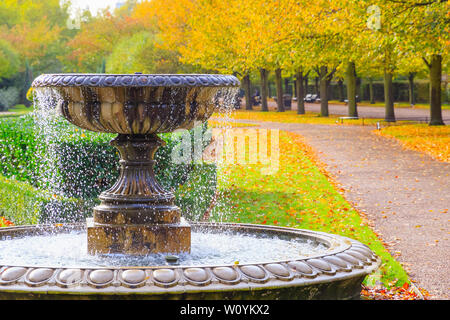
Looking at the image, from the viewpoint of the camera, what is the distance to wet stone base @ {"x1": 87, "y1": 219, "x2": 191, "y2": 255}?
19.9ft

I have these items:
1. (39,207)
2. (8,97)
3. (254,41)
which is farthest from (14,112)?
(39,207)

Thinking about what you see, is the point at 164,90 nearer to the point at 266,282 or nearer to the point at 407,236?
the point at 266,282

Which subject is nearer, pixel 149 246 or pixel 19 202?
pixel 149 246

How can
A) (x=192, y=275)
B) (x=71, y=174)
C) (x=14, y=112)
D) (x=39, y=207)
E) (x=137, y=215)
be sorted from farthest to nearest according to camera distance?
(x=14, y=112), (x=71, y=174), (x=39, y=207), (x=137, y=215), (x=192, y=275)

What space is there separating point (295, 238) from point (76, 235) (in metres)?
2.48

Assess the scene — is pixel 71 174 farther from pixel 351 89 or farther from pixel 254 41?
pixel 351 89

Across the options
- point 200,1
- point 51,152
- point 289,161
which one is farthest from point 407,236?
point 200,1

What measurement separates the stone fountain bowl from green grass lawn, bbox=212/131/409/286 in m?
2.54

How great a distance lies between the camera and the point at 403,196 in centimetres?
1175

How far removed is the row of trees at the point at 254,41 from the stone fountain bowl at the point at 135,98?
41.9ft

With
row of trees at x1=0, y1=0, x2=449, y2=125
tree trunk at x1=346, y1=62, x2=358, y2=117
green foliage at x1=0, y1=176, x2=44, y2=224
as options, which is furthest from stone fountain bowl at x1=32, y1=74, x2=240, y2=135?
tree trunk at x1=346, y1=62, x2=358, y2=117

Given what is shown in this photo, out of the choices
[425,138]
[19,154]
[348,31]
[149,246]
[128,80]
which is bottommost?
[425,138]

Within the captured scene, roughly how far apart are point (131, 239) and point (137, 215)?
24 cm

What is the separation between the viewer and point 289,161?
17.1 meters
